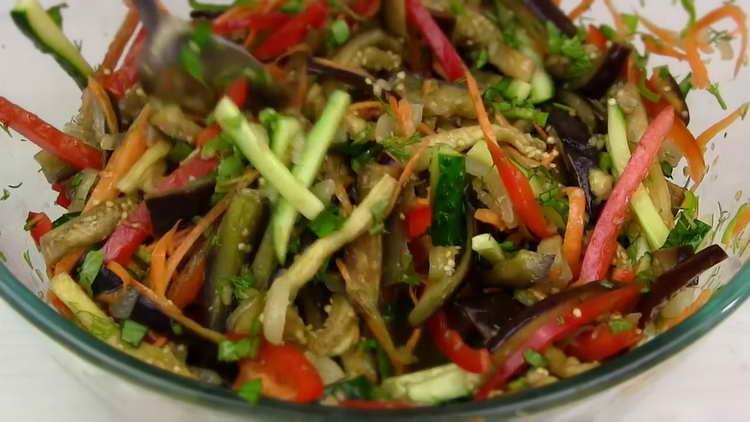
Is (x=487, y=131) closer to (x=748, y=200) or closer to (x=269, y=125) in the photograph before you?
(x=269, y=125)

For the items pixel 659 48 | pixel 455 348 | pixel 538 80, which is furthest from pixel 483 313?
pixel 659 48

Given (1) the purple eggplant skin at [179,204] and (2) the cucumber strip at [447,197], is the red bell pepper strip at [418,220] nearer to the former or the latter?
(2) the cucumber strip at [447,197]

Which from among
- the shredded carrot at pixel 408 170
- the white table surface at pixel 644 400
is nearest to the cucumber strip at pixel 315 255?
the shredded carrot at pixel 408 170

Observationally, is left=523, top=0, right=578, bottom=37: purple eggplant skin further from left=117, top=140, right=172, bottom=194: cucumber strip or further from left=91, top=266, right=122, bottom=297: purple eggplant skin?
left=91, top=266, right=122, bottom=297: purple eggplant skin

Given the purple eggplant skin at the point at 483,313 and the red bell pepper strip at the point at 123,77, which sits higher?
the red bell pepper strip at the point at 123,77

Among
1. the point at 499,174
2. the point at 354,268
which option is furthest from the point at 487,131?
the point at 354,268

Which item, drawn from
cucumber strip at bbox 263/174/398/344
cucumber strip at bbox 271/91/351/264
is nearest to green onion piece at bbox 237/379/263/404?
cucumber strip at bbox 263/174/398/344

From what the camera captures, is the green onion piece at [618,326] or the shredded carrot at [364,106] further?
the shredded carrot at [364,106]

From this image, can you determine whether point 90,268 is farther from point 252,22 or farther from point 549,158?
point 549,158
